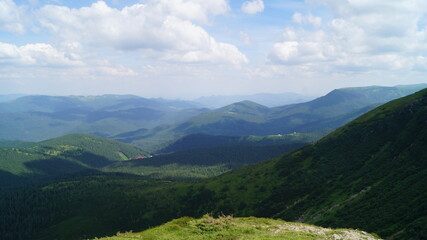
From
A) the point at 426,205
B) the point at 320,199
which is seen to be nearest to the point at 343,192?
the point at 320,199

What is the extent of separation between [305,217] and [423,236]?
53330 mm

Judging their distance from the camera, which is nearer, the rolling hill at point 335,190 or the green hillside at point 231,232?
the green hillside at point 231,232

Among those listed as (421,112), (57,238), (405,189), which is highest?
(421,112)

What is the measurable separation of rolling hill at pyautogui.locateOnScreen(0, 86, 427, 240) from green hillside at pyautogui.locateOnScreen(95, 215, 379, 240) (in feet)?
53.1

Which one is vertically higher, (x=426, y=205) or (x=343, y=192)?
(x=426, y=205)

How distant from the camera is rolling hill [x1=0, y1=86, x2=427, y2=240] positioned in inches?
2589

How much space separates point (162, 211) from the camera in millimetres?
178000

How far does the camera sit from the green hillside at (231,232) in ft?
119

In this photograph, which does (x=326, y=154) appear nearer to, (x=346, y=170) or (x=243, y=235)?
(x=346, y=170)

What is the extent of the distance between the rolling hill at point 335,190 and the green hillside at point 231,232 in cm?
1617

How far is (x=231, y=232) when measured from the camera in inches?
1503

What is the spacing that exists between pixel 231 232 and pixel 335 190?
82450mm

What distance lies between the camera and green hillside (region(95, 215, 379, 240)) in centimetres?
3634

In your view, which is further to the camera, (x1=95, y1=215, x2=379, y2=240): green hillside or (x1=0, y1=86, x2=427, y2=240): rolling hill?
(x1=0, y1=86, x2=427, y2=240): rolling hill
